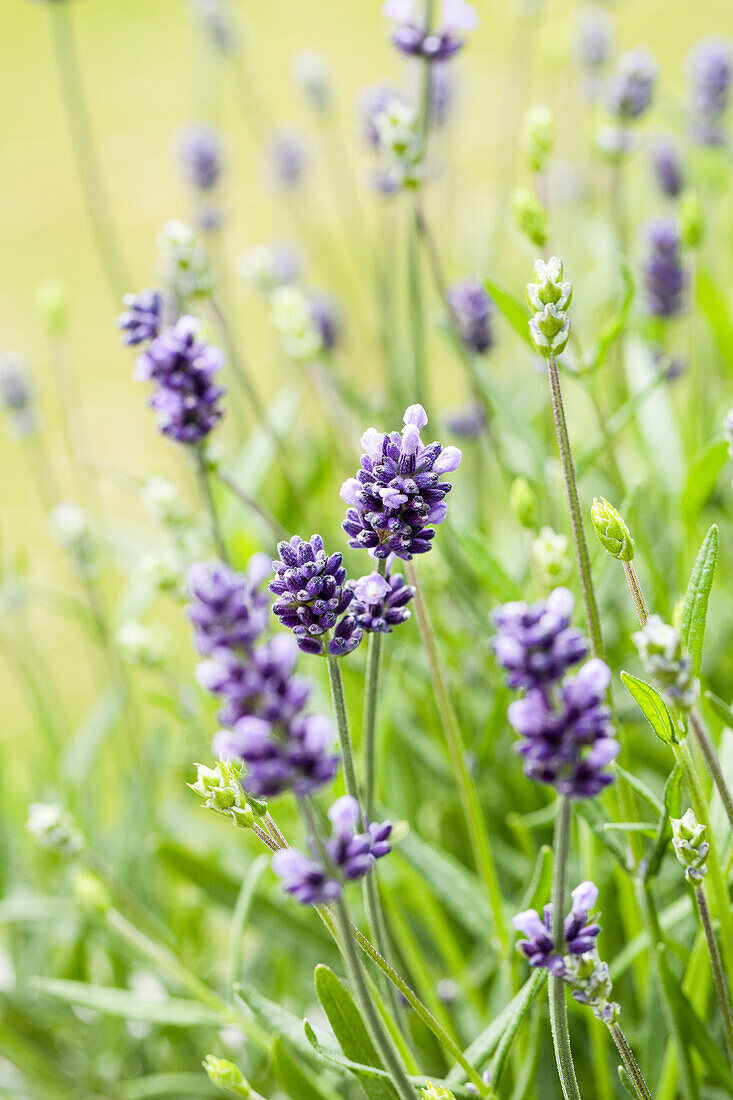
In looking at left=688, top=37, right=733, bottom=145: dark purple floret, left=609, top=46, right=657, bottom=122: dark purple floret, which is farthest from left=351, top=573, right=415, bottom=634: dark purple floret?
left=688, top=37, right=733, bottom=145: dark purple floret

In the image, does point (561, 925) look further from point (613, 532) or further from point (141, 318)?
point (141, 318)

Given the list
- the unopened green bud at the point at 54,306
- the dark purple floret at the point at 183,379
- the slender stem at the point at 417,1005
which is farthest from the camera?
the unopened green bud at the point at 54,306

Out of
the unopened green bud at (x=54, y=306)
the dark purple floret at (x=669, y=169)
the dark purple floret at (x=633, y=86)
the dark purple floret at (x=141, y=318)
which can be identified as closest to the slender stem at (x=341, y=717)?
the dark purple floret at (x=141, y=318)

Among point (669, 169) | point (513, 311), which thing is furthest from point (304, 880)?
point (669, 169)

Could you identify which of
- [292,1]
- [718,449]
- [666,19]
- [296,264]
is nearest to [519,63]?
[296,264]

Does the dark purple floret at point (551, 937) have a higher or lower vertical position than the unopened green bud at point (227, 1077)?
higher

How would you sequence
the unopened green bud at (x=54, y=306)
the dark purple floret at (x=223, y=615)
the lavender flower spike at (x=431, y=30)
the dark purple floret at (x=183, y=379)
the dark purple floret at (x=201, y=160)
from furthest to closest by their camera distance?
the dark purple floret at (x=201, y=160)
the unopened green bud at (x=54, y=306)
the lavender flower spike at (x=431, y=30)
the dark purple floret at (x=183, y=379)
the dark purple floret at (x=223, y=615)

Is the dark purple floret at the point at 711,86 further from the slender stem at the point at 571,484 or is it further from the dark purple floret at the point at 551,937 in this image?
the dark purple floret at the point at 551,937
